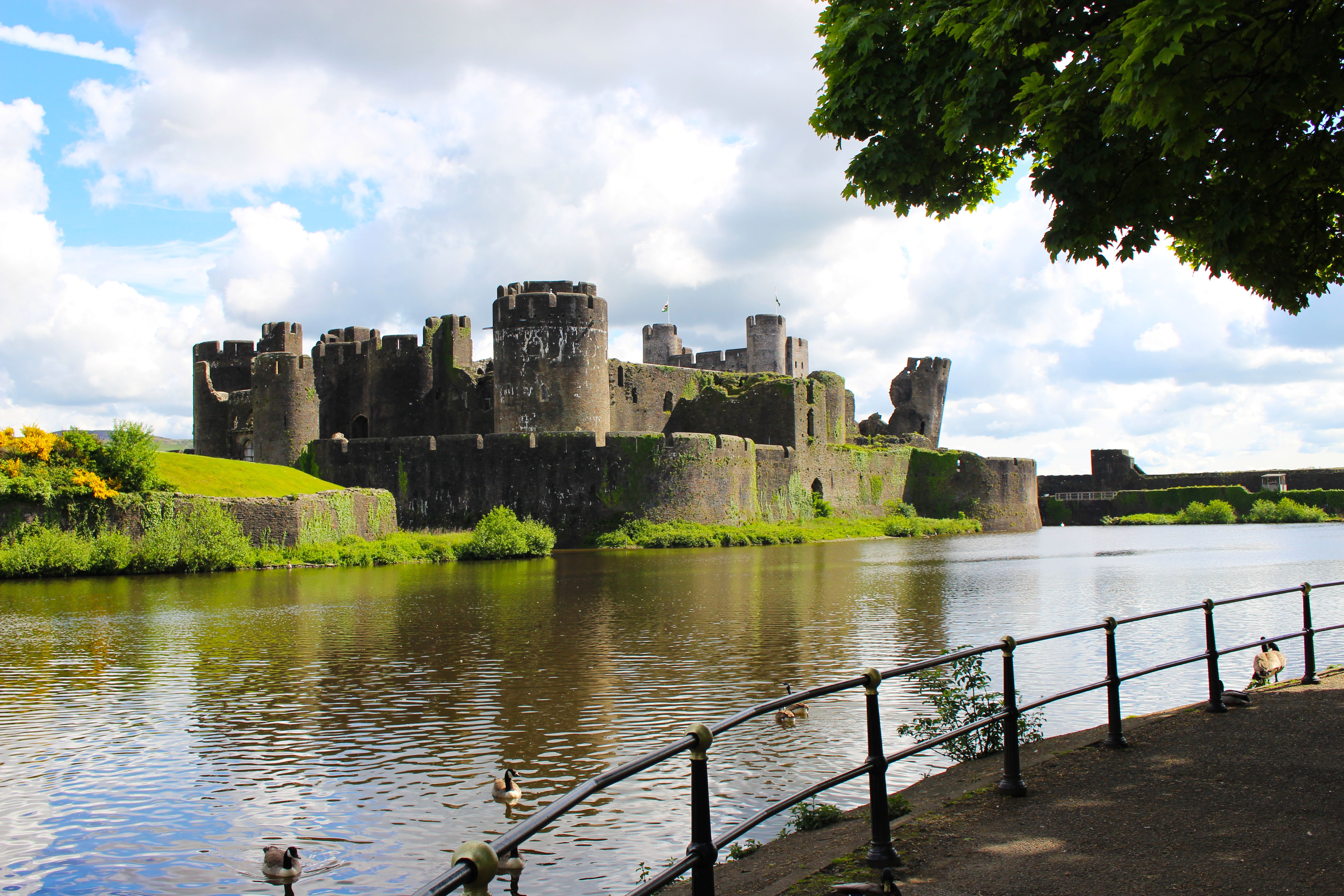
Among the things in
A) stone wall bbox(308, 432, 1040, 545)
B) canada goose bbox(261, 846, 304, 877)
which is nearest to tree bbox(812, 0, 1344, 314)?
canada goose bbox(261, 846, 304, 877)

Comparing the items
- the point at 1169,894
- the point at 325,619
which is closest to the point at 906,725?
the point at 1169,894

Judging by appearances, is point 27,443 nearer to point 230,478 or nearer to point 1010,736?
point 230,478

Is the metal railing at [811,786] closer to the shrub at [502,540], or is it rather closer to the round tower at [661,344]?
the shrub at [502,540]

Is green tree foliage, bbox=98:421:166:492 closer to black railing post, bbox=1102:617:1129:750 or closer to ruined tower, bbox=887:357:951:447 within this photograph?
black railing post, bbox=1102:617:1129:750

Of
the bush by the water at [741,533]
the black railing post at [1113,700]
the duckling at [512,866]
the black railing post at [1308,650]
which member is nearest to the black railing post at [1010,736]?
the black railing post at [1113,700]

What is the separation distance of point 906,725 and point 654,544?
29.6 m

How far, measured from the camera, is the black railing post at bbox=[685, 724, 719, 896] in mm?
4148

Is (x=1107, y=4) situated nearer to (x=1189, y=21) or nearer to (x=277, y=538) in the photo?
(x=1189, y=21)

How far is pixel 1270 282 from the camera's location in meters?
10.1

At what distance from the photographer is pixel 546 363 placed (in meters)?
41.9

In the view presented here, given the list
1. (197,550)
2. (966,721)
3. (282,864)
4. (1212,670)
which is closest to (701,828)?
(282,864)

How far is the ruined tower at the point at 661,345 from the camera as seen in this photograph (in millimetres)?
67750

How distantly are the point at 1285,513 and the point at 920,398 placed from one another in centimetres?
1975

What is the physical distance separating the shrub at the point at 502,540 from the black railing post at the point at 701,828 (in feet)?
93.6
